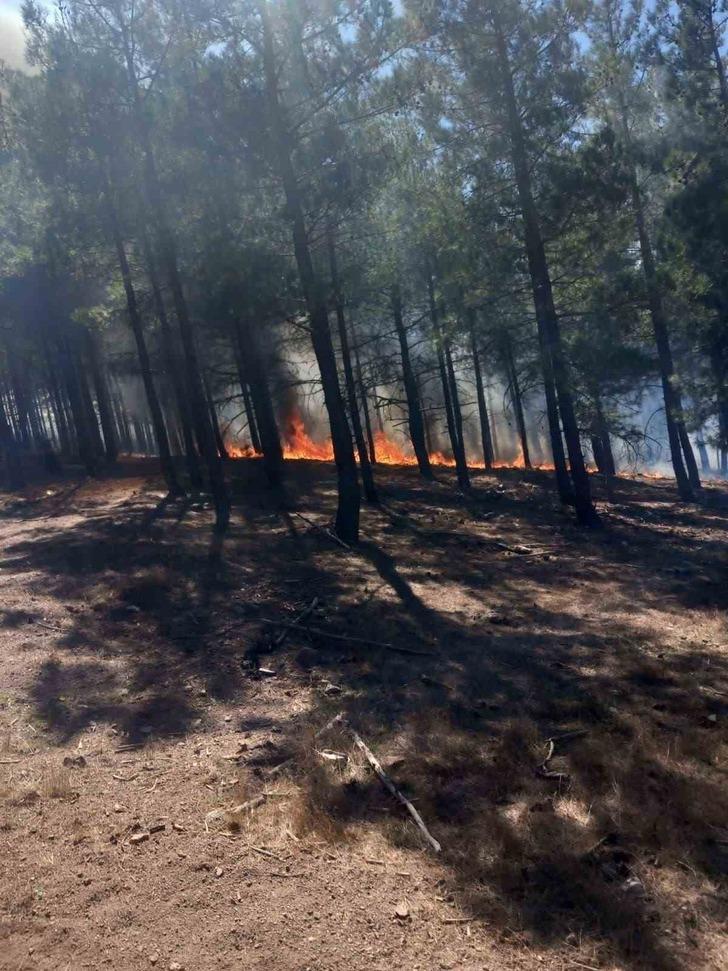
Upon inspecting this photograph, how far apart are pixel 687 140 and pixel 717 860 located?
15.0m

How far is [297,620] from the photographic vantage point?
10.9m

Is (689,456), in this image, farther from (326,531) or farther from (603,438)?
(326,531)

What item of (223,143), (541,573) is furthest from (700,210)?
(223,143)

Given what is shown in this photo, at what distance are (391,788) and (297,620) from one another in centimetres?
484

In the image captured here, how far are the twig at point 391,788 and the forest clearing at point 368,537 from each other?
1.3 inches

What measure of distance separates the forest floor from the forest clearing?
0.11ft

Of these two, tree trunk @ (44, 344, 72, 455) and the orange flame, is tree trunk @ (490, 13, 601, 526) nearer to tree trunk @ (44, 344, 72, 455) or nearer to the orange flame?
tree trunk @ (44, 344, 72, 455)

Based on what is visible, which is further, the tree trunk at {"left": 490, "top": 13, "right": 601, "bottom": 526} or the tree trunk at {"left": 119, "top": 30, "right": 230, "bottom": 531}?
the tree trunk at {"left": 490, "top": 13, "right": 601, "bottom": 526}

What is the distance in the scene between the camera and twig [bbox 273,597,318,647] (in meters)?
10.1

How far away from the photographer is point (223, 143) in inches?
606

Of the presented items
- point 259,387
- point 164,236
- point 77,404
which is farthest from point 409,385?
point 77,404

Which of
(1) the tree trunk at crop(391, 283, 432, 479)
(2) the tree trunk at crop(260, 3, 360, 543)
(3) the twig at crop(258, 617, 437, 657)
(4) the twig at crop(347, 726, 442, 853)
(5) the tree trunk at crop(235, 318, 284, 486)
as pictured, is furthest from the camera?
(1) the tree trunk at crop(391, 283, 432, 479)

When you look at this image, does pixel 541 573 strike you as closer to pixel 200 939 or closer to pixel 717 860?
pixel 717 860

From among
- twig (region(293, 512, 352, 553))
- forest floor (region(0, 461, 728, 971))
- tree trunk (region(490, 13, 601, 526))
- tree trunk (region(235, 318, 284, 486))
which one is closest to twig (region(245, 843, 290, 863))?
forest floor (region(0, 461, 728, 971))
